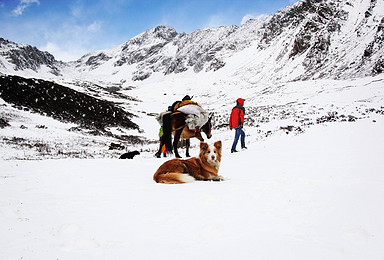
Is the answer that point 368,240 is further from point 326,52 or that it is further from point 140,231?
point 326,52

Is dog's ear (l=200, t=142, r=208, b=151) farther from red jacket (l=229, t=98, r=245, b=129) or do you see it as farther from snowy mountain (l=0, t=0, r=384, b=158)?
snowy mountain (l=0, t=0, r=384, b=158)

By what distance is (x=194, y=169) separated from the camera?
562 centimetres

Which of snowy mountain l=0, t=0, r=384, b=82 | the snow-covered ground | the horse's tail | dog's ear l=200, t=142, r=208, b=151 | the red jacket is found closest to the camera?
the snow-covered ground

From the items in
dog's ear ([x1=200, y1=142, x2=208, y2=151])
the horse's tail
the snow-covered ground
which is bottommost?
the snow-covered ground

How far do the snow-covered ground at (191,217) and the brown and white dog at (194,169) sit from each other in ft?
1.20

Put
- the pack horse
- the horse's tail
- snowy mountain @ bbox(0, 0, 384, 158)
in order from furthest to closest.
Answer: snowy mountain @ bbox(0, 0, 384, 158), the horse's tail, the pack horse

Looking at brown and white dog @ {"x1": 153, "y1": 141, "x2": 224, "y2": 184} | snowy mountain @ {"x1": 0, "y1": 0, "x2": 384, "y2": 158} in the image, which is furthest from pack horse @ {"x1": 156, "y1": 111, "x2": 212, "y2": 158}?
snowy mountain @ {"x1": 0, "y1": 0, "x2": 384, "y2": 158}

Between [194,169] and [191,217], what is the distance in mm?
2555

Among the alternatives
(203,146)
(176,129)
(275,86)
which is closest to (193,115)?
(176,129)

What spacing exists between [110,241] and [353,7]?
9052 cm

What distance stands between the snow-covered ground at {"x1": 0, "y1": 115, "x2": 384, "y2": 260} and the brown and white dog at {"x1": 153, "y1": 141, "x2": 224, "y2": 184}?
365 mm

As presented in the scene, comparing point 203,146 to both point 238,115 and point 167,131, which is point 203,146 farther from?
point 238,115

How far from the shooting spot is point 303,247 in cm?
229

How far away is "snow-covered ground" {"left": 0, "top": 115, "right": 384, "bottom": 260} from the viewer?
229 cm
